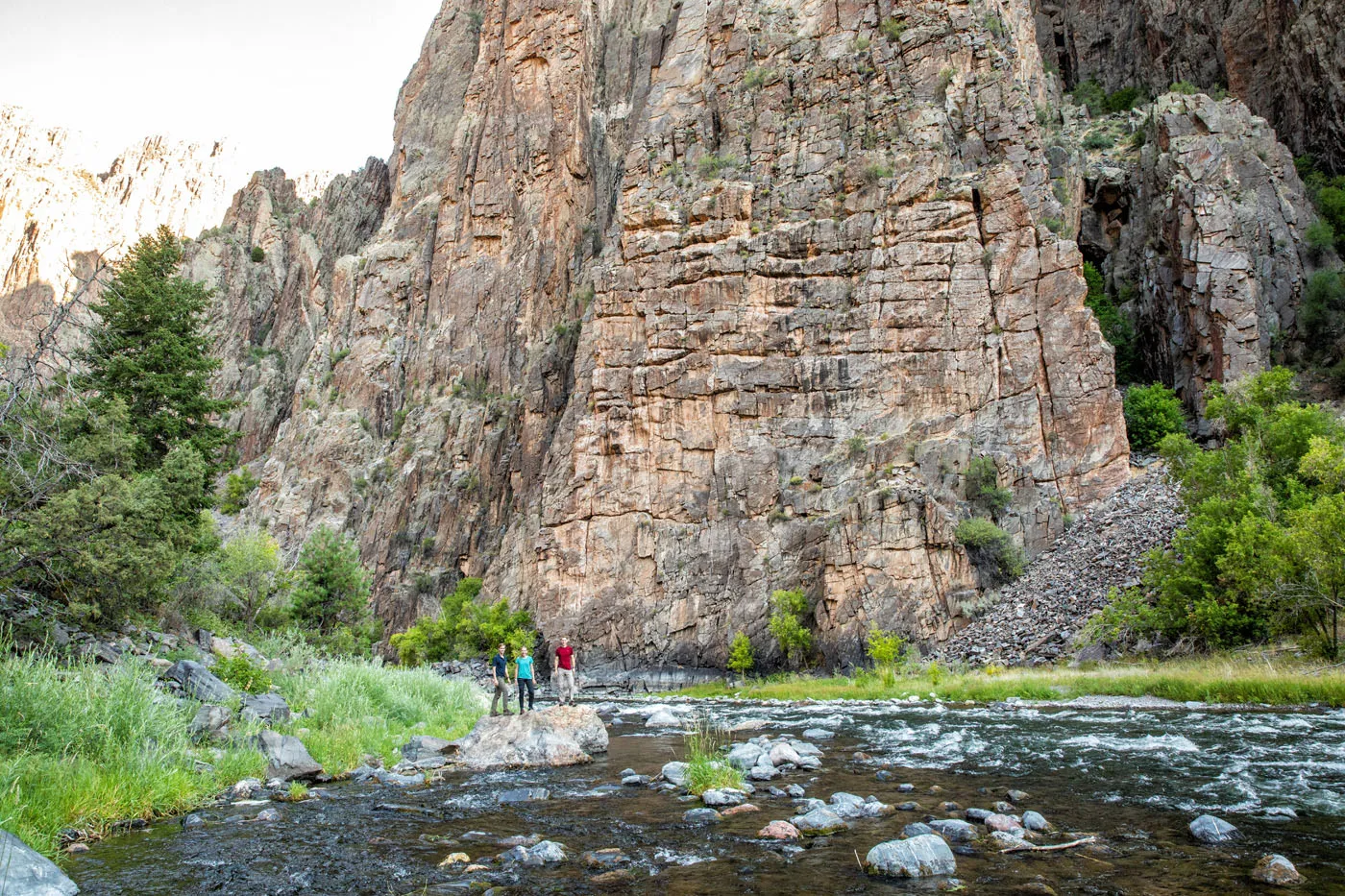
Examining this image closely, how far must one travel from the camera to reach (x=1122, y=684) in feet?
84.0

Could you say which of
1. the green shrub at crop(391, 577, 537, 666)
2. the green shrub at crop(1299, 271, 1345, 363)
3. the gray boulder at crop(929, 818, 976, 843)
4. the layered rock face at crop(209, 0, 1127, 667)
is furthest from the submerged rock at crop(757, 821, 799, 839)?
the green shrub at crop(1299, 271, 1345, 363)

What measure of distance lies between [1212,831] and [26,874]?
11895 mm

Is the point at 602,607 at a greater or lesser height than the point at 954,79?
lesser

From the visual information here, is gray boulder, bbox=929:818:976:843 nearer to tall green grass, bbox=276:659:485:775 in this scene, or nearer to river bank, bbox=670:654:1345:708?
tall green grass, bbox=276:659:485:775

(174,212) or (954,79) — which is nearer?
(954,79)

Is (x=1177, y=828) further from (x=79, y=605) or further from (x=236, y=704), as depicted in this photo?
(x=79, y=605)

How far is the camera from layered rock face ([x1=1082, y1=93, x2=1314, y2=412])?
2174 inches

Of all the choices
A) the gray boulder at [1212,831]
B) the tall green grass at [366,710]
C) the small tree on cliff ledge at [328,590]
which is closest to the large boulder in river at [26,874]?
the tall green grass at [366,710]

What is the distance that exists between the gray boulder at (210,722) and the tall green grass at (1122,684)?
77.1 feet

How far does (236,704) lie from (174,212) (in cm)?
19447

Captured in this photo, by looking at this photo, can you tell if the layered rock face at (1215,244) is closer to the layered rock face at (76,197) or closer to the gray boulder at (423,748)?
the gray boulder at (423,748)

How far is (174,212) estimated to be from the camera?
567 feet

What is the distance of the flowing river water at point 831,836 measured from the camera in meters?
7.79

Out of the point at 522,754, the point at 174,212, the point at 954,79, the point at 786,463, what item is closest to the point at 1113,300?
the point at 954,79
